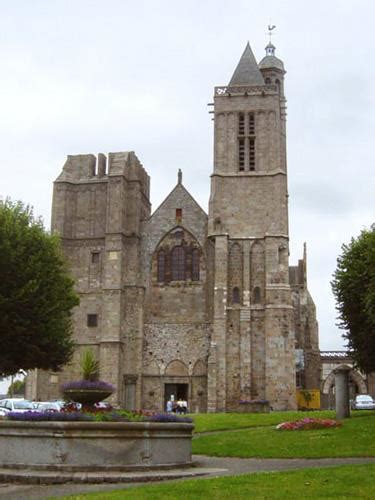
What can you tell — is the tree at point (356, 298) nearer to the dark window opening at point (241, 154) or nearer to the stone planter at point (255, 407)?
the stone planter at point (255, 407)

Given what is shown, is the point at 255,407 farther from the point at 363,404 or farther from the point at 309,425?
the point at 309,425

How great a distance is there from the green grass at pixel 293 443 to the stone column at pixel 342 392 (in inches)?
121

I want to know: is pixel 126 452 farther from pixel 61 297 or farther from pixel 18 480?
pixel 61 297

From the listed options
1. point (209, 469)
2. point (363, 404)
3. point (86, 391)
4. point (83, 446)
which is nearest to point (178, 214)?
point (363, 404)

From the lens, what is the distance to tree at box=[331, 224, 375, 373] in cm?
3641

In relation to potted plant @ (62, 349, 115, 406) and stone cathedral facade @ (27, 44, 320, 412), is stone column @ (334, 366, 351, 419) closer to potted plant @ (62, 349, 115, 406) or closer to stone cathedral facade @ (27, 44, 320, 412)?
potted plant @ (62, 349, 115, 406)

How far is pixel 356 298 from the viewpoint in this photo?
121 ft

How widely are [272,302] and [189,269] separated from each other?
7264mm

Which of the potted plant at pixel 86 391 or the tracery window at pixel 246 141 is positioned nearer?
the potted plant at pixel 86 391

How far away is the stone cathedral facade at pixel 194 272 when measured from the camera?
52.7 m

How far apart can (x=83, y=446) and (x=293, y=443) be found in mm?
8782

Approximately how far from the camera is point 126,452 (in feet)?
61.6

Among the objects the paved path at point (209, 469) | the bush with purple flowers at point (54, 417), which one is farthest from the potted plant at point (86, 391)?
the paved path at point (209, 469)

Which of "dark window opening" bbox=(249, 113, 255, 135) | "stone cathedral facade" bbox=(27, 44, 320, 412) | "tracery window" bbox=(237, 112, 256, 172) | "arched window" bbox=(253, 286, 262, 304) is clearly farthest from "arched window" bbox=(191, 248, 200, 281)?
"dark window opening" bbox=(249, 113, 255, 135)
